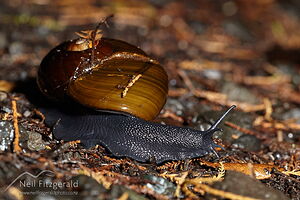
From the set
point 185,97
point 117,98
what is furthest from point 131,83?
point 185,97

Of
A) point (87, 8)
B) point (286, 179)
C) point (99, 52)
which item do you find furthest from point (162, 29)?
point (286, 179)

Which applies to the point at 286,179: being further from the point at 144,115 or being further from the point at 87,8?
the point at 87,8

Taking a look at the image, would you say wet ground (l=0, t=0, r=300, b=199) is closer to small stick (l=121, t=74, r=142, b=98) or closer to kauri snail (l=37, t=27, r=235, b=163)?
kauri snail (l=37, t=27, r=235, b=163)

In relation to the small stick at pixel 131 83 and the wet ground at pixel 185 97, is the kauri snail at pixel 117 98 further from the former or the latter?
the wet ground at pixel 185 97

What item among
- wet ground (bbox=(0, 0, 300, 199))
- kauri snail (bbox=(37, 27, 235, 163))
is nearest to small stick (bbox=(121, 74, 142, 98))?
kauri snail (bbox=(37, 27, 235, 163))

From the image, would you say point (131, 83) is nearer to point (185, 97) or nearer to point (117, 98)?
point (117, 98)

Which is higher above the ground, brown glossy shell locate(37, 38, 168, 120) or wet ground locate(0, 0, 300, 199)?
brown glossy shell locate(37, 38, 168, 120)
